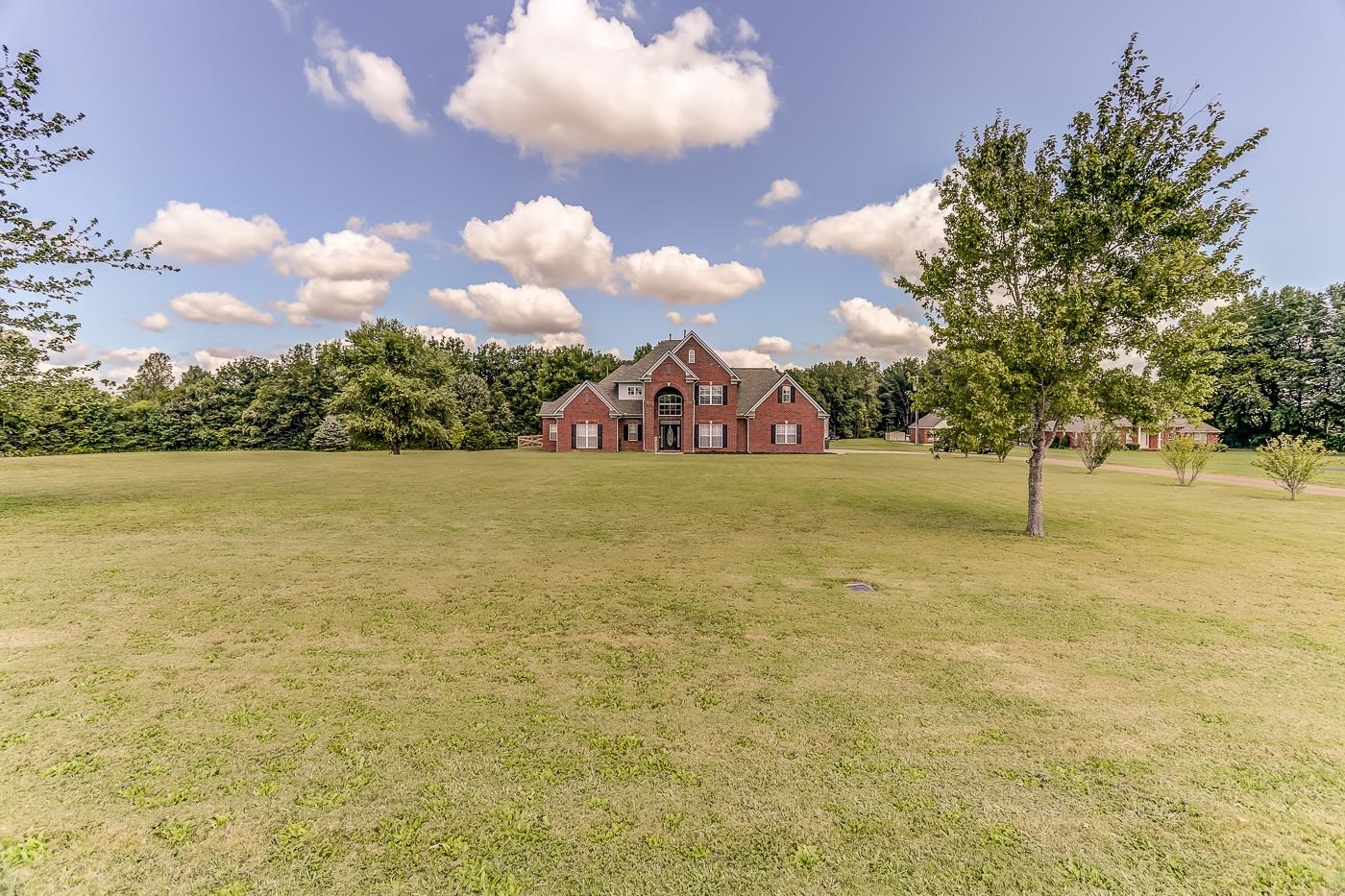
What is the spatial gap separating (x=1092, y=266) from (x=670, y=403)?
33.9 metres

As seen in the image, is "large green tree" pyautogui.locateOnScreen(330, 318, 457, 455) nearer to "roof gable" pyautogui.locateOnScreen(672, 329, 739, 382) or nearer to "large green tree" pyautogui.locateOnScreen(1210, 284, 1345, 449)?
"roof gable" pyautogui.locateOnScreen(672, 329, 739, 382)

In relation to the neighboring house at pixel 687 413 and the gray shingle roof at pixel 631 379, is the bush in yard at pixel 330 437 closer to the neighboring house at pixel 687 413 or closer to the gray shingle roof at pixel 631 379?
the neighboring house at pixel 687 413

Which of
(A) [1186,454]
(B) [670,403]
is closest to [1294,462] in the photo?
(A) [1186,454]

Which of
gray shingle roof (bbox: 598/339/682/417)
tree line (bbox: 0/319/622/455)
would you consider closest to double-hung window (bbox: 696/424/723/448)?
gray shingle roof (bbox: 598/339/682/417)

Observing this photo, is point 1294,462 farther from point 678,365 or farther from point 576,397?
point 576,397

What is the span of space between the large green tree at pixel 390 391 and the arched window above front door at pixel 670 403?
1720 cm

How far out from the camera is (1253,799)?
353cm

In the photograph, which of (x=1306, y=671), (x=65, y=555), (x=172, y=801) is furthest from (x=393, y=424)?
(x=1306, y=671)

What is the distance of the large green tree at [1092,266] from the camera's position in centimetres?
1045

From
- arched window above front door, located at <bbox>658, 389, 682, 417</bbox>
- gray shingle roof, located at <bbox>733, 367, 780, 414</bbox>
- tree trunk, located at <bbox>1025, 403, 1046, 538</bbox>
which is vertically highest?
gray shingle roof, located at <bbox>733, 367, 780, 414</bbox>

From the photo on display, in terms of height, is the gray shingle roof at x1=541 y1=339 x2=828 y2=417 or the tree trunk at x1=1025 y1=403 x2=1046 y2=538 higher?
the gray shingle roof at x1=541 y1=339 x2=828 y2=417

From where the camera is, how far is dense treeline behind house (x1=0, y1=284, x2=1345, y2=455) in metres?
42.0

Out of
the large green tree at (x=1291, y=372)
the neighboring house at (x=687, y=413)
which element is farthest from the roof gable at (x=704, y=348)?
the large green tree at (x=1291, y=372)

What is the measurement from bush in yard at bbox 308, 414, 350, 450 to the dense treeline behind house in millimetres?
1849
